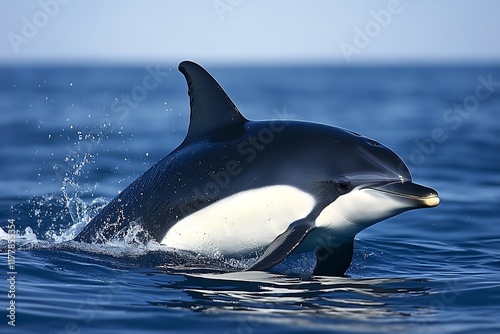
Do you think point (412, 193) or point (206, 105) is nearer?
point (412, 193)

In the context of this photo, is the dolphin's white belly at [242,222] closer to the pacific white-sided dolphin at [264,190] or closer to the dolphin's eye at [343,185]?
the pacific white-sided dolphin at [264,190]

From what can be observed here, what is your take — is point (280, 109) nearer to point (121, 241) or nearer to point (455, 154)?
point (455, 154)

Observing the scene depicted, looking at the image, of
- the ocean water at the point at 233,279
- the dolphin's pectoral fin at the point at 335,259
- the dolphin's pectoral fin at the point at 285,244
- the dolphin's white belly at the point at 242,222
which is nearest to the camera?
the ocean water at the point at 233,279

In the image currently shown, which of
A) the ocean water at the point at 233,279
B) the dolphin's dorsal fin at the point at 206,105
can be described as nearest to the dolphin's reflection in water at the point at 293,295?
the ocean water at the point at 233,279

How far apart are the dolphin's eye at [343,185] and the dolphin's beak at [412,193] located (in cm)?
21

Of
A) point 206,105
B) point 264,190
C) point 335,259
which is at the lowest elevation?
point 335,259

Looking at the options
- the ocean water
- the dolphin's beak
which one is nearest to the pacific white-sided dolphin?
the dolphin's beak

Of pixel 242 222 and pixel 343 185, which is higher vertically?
pixel 343 185

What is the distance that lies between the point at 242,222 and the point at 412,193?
148cm

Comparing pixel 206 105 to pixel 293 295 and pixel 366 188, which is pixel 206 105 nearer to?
pixel 366 188

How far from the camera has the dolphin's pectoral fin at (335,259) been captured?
7.54m

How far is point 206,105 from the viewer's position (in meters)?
7.81

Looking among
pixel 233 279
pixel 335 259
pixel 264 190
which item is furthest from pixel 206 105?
pixel 335 259

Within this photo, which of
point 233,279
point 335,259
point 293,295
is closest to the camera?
point 293,295
